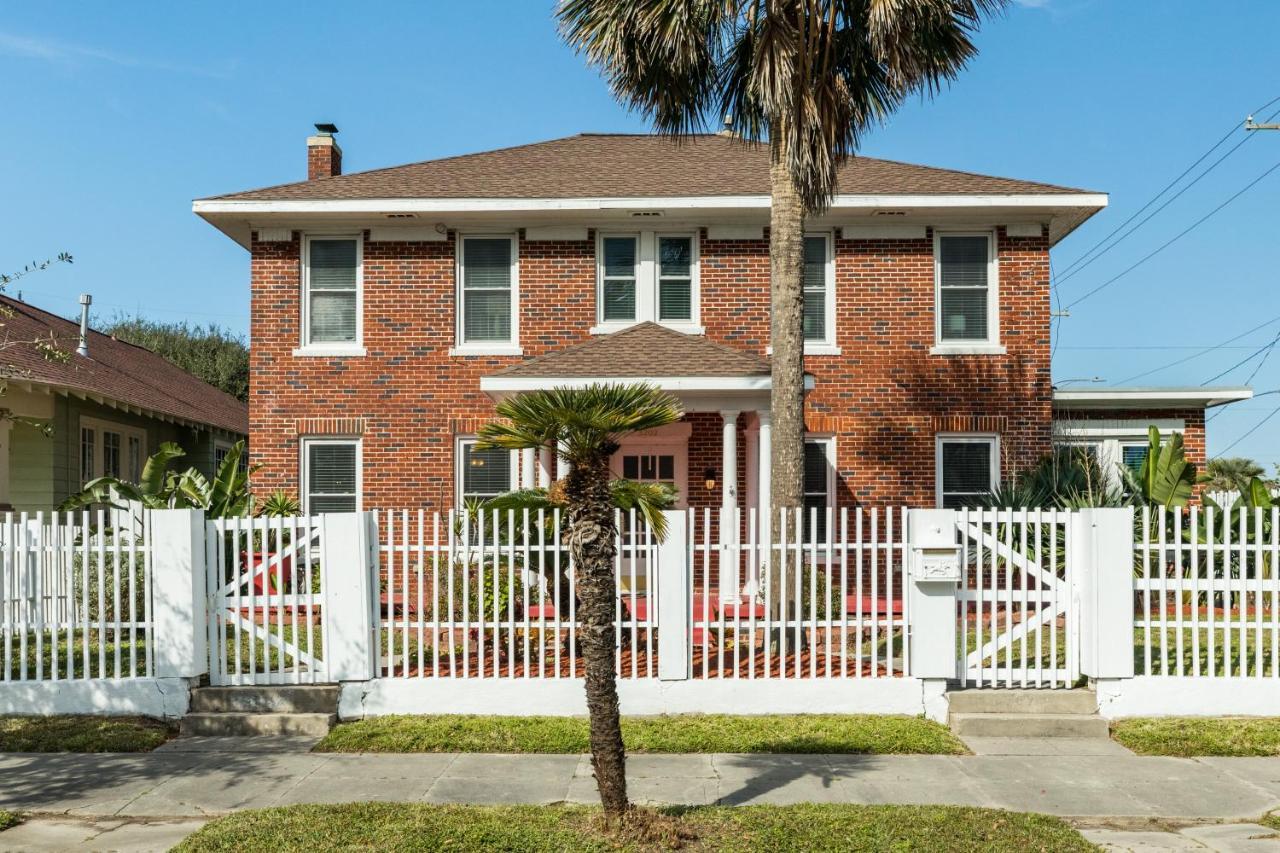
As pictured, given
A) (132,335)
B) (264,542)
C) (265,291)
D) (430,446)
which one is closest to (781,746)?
(264,542)

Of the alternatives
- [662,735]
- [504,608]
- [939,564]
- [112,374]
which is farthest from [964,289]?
[112,374]

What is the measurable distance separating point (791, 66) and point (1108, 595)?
5.78 m

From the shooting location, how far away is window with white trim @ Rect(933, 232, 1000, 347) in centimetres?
1570

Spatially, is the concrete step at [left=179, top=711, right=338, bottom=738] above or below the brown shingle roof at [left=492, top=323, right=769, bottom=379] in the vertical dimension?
below

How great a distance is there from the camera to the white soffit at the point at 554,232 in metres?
15.6

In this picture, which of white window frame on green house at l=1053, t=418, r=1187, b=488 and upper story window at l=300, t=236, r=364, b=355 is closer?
upper story window at l=300, t=236, r=364, b=355

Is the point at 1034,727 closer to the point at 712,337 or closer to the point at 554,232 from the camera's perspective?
the point at 712,337

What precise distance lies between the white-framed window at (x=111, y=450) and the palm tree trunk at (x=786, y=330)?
1289cm

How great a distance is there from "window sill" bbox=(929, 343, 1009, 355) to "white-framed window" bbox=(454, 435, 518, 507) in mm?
6316

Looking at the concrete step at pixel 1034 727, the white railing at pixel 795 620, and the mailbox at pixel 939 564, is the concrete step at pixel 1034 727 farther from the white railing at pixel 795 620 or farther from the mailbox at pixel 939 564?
the mailbox at pixel 939 564

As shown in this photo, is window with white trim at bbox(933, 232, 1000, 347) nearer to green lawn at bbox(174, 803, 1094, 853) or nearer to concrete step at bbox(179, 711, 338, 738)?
green lawn at bbox(174, 803, 1094, 853)

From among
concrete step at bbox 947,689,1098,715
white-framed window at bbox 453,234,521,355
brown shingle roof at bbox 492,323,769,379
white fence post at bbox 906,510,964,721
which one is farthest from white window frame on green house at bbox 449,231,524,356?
concrete step at bbox 947,689,1098,715

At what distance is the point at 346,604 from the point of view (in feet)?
28.9

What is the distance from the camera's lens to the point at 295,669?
886 cm
